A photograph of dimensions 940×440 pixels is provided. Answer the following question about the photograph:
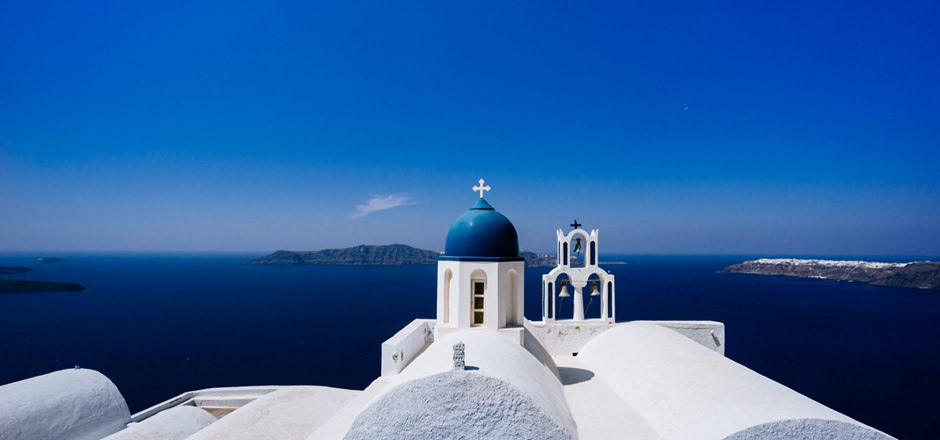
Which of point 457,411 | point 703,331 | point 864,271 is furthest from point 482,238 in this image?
point 864,271

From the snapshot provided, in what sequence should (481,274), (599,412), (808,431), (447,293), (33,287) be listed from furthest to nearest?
1. (33,287)
2. (447,293)
3. (481,274)
4. (599,412)
5. (808,431)

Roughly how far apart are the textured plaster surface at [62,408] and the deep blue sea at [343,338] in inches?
784

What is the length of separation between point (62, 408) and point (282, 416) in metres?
6.05

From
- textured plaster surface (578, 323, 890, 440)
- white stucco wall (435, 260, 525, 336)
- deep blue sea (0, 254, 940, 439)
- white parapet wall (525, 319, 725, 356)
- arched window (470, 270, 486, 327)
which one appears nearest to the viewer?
textured plaster surface (578, 323, 890, 440)

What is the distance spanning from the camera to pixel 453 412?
5.73 meters

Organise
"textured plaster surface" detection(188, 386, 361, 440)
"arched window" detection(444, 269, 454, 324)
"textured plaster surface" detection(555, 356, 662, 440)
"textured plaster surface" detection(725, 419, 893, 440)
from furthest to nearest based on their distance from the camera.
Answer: "arched window" detection(444, 269, 454, 324), "textured plaster surface" detection(188, 386, 361, 440), "textured plaster surface" detection(555, 356, 662, 440), "textured plaster surface" detection(725, 419, 893, 440)

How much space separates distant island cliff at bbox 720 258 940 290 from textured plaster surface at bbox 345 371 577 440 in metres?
148

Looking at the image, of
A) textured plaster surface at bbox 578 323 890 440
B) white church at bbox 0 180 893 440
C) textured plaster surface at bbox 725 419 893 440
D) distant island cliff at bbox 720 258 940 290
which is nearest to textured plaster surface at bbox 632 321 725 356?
white church at bbox 0 180 893 440

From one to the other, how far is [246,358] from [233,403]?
26.8 meters

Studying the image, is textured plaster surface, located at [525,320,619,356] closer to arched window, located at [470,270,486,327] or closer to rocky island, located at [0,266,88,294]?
arched window, located at [470,270,486,327]

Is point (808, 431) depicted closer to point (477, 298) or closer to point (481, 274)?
point (481, 274)

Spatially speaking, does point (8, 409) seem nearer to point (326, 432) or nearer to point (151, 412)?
point (151, 412)

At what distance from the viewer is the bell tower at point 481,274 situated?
10.5 metres

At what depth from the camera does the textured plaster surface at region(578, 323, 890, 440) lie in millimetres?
5934
